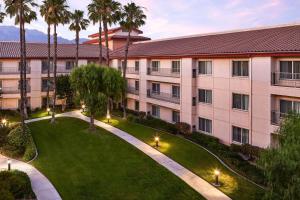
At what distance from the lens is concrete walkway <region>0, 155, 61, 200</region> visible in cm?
2303

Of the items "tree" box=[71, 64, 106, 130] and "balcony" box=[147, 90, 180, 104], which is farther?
"balcony" box=[147, 90, 180, 104]

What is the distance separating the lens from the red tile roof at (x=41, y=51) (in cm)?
5344

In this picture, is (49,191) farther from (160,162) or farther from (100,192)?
(160,162)

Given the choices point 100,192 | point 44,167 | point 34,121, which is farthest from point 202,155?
point 34,121

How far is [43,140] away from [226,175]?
19.9 metres

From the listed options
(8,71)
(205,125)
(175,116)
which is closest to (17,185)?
(205,125)

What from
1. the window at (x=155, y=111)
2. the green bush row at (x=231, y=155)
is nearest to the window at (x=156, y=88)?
the window at (x=155, y=111)

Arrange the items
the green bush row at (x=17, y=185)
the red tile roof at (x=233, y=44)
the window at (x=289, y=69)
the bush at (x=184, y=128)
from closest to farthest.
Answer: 1. the green bush row at (x=17, y=185)
2. the window at (x=289, y=69)
3. the red tile roof at (x=233, y=44)
4. the bush at (x=184, y=128)

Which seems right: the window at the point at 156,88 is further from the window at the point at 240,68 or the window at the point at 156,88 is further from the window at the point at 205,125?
the window at the point at 240,68

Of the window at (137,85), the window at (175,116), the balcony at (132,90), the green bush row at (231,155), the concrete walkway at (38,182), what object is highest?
the window at (137,85)

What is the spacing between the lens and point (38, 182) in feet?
82.7

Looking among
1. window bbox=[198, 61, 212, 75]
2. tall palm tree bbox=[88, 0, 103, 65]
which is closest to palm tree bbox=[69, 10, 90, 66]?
tall palm tree bbox=[88, 0, 103, 65]

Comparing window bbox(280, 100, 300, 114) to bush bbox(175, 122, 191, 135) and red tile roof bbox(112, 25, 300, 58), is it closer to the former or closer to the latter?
red tile roof bbox(112, 25, 300, 58)

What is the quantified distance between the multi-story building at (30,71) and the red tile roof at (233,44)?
13803 millimetres
